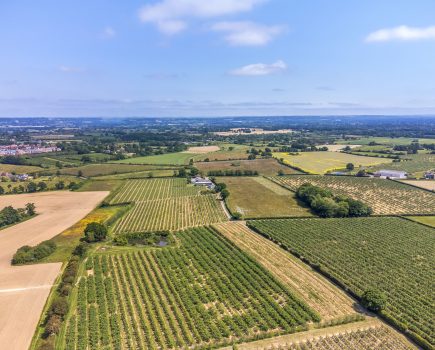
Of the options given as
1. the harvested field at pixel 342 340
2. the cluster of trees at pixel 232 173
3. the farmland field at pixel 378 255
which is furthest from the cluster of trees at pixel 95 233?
the cluster of trees at pixel 232 173

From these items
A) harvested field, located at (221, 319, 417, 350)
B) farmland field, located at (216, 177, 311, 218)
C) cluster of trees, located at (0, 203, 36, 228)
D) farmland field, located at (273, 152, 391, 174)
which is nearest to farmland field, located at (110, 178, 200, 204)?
farmland field, located at (216, 177, 311, 218)

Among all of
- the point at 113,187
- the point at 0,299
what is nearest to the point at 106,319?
the point at 0,299

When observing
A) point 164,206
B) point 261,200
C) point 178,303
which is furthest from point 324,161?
point 178,303

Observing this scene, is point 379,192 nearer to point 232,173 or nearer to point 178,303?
point 232,173

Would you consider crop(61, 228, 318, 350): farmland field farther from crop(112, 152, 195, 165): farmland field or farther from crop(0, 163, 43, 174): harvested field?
crop(112, 152, 195, 165): farmland field

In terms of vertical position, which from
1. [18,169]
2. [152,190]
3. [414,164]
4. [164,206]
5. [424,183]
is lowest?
[164,206]

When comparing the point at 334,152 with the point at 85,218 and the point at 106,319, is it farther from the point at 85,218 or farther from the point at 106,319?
the point at 106,319
